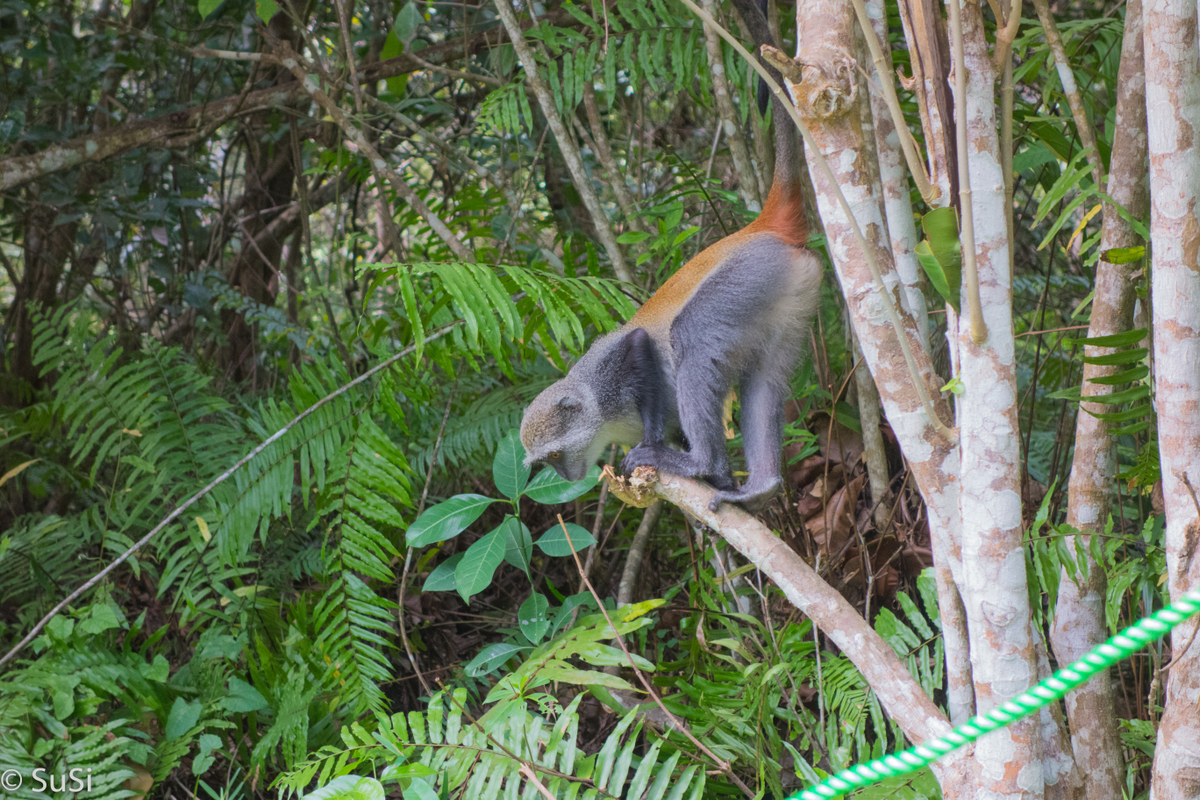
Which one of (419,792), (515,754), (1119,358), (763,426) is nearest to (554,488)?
(763,426)

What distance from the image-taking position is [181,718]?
11.1 feet

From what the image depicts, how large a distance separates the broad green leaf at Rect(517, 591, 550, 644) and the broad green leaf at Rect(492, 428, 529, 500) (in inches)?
15.0

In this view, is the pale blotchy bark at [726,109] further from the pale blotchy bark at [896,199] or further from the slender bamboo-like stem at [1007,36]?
the slender bamboo-like stem at [1007,36]

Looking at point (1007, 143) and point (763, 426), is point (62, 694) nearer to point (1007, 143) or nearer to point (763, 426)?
point (763, 426)

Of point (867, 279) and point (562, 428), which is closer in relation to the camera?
point (867, 279)

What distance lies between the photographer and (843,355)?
3650 millimetres

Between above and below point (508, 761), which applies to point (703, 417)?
above

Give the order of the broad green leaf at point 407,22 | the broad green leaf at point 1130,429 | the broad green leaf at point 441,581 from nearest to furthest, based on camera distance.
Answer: the broad green leaf at point 1130,429 → the broad green leaf at point 441,581 → the broad green leaf at point 407,22

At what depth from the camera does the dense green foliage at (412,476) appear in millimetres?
2488

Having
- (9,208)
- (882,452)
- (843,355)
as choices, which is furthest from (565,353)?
(9,208)

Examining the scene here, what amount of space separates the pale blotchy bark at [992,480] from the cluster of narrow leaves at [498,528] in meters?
1.51

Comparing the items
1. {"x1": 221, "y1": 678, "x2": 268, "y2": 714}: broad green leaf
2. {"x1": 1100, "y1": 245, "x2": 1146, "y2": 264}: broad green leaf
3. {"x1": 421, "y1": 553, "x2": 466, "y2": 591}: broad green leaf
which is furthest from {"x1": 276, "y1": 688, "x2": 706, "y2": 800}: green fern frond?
{"x1": 1100, "y1": 245, "x2": 1146, "y2": 264}: broad green leaf

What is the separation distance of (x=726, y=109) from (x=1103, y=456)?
193 centimetres

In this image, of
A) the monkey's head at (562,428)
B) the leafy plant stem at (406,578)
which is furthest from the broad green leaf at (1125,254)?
the leafy plant stem at (406,578)
